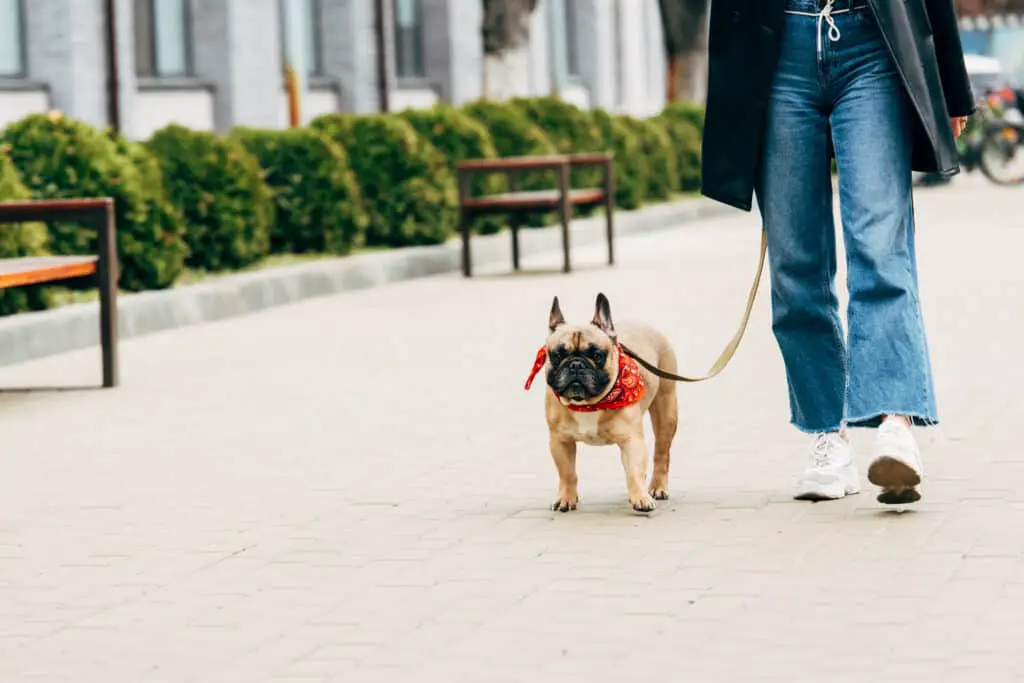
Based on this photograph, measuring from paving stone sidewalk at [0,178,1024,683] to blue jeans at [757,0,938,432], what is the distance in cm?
44

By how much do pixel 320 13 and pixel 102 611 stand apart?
25245mm

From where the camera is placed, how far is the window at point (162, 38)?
26422 mm

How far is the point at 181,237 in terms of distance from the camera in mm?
16344

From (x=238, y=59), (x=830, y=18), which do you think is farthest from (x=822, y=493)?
(x=238, y=59)

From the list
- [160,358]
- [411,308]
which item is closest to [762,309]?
[411,308]

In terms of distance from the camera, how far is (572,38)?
131 feet

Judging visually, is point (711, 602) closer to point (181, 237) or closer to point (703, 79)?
point (181, 237)

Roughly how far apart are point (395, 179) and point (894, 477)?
13252 mm

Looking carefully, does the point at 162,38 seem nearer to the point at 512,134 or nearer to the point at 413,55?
the point at 512,134

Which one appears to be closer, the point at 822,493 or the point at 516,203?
the point at 822,493

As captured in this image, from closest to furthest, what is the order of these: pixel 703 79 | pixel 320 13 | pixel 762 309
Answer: pixel 762 309 → pixel 320 13 → pixel 703 79

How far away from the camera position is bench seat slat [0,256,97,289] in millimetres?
11297

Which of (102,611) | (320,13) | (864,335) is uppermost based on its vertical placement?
(320,13)

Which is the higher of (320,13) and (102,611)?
(320,13)
